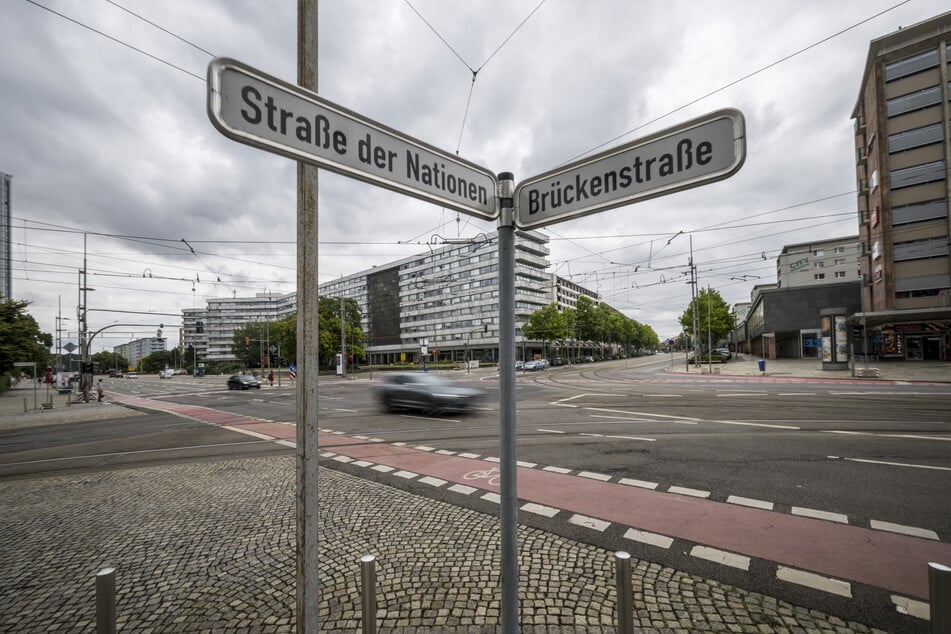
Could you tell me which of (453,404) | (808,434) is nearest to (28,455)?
(453,404)

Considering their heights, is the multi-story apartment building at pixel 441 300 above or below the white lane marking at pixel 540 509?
above

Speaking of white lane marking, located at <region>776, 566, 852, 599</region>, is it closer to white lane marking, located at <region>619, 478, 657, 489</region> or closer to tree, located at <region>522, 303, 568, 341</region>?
white lane marking, located at <region>619, 478, 657, 489</region>

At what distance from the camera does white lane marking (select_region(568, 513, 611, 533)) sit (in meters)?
4.49

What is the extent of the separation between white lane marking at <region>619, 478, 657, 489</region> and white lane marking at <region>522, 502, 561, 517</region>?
155 centimetres

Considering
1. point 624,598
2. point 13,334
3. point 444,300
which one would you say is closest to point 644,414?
point 624,598

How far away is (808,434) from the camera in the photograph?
28.9ft

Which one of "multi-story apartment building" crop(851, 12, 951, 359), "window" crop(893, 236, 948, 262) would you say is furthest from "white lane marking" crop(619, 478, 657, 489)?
"window" crop(893, 236, 948, 262)

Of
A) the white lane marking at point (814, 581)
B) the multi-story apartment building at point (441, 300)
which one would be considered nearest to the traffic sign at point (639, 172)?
the white lane marking at point (814, 581)

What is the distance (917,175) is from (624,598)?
4785 cm

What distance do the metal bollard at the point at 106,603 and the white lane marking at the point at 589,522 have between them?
406 cm

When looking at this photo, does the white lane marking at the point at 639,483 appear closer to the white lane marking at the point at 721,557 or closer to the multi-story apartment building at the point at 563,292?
the white lane marking at the point at 721,557

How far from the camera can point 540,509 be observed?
198 inches

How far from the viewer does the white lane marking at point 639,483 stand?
5773mm

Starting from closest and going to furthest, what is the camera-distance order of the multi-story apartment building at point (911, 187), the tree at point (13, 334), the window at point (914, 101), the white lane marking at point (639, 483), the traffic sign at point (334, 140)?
the traffic sign at point (334, 140) → the white lane marking at point (639, 483) → the tree at point (13, 334) → the multi-story apartment building at point (911, 187) → the window at point (914, 101)
